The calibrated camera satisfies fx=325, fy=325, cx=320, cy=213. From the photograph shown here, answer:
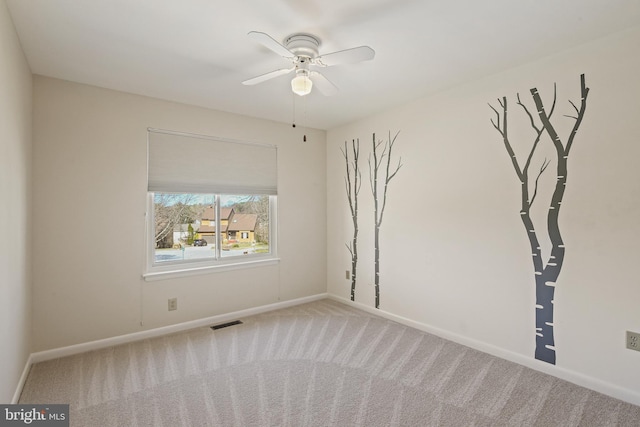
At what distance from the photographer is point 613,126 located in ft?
7.29

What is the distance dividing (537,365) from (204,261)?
3.31 meters

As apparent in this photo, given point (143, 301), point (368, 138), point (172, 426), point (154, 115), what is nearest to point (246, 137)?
point (154, 115)

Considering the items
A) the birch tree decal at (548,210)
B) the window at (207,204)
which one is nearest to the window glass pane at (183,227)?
the window at (207,204)

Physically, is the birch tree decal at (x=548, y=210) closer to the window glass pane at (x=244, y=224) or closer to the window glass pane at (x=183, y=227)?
the window glass pane at (x=244, y=224)

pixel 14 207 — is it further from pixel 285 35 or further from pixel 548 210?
pixel 548 210

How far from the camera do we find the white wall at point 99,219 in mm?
2805

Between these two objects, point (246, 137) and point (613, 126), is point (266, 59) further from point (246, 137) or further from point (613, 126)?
point (613, 126)

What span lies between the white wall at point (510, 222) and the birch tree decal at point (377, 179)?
9 centimetres

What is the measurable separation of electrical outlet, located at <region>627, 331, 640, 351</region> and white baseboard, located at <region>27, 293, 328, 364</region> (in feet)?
10.5

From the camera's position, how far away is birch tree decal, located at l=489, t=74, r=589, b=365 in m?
2.45

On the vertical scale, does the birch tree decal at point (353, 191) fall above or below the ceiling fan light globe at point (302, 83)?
below

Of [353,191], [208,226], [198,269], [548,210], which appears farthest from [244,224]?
[548,210]

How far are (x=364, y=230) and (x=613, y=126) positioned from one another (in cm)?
251

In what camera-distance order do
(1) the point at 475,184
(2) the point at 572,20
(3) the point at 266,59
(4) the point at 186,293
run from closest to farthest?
(2) the point at 572,20 < (3) the point at 266,59 < (1) the point at 475,184 < (4) the point at 186,293
